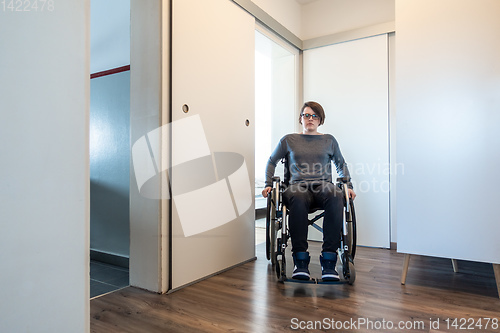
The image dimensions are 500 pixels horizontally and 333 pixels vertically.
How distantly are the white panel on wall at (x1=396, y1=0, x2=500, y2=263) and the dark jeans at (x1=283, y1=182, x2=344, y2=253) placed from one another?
36 cm

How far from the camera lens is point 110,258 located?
234 centimetres

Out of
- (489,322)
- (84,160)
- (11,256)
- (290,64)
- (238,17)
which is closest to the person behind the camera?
(11,256)

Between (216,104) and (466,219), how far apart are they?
1.52m

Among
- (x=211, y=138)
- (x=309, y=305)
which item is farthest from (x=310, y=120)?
(x=309, y=305)

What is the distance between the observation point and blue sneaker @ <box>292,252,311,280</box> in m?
1.80

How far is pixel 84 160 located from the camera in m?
0.67

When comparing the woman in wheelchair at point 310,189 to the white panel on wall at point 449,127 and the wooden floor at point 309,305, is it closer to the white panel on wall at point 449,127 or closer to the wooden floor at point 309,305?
the wooden floor at point 309,305

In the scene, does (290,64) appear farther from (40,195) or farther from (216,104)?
(40,195)

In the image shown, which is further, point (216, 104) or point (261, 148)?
point (261, 148)

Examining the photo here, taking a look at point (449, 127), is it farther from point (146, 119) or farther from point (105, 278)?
point (105, 278)

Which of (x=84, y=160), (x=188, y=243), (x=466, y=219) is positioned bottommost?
(x=188, y=243)

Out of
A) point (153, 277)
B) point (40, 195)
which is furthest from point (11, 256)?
point (153, 277)

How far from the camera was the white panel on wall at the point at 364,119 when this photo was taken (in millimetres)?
2875

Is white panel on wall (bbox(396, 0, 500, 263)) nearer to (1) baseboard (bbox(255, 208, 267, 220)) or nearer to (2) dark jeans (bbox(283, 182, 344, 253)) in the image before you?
(2) dark jeans (bbox(283, 182, 344, 253))
